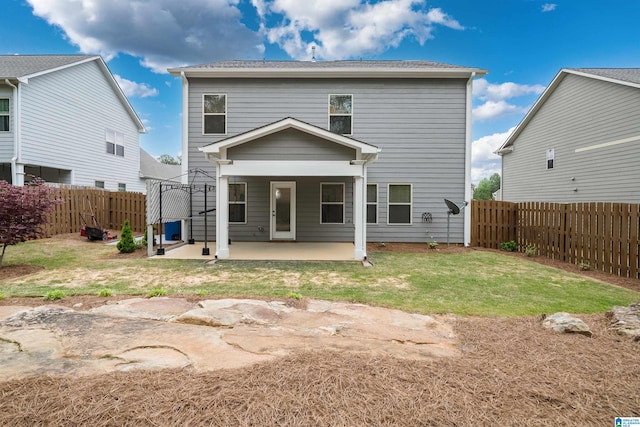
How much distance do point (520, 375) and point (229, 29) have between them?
17.4m

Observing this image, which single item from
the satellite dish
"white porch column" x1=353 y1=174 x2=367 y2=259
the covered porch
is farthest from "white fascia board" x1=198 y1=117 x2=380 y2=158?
the satellite dish

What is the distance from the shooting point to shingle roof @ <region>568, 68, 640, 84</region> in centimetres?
1108

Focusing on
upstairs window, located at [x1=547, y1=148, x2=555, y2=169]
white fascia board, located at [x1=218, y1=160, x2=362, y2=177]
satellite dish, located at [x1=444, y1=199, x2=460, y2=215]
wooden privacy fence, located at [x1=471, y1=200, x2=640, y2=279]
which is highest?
upstairs window, located at [x1=547, y1=148, x2=555, y2=169]

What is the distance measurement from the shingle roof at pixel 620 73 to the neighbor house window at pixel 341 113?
9.87 metres

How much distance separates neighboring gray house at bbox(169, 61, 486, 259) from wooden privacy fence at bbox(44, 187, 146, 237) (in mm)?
3939

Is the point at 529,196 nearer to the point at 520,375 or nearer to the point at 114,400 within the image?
the point at 520,375

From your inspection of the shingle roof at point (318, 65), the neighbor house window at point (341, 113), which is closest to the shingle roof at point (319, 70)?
the shingle roof at point (318, 65)

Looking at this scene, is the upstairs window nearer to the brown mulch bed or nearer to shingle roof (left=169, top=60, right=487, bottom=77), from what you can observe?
shingle roof (left=169, top=60, right=487, bottom=77)

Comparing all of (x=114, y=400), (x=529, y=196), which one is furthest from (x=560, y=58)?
(x=114, y=400)

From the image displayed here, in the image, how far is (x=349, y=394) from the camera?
6.74 feet

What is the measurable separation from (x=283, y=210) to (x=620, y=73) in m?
14.7

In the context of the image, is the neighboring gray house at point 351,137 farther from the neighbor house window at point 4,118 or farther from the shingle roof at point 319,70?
the neighbor house window at point 4,118

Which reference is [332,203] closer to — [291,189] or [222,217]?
[291,189]

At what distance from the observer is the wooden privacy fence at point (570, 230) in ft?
21.9
